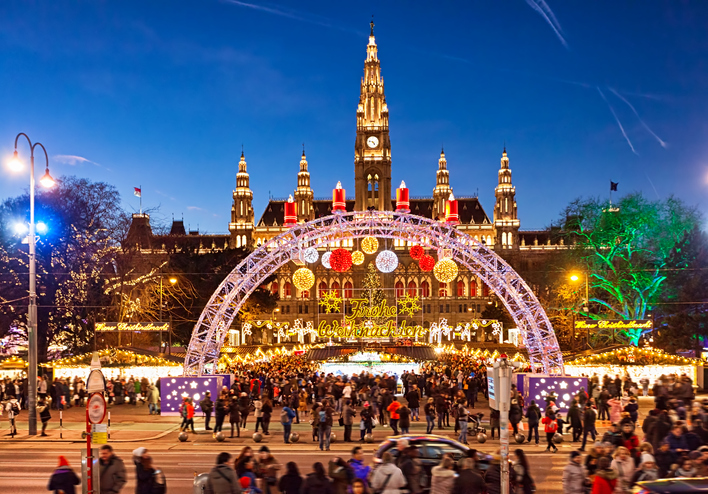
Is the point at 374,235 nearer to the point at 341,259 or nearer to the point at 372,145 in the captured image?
the point at 341,259

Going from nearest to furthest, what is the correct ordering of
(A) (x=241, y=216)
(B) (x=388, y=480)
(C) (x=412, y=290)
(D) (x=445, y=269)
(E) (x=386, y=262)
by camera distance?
1. (B) (x=388, y=480)
2. (D) (x=445, y=269)
3. (E) (x=386, y=262)
4. (C) (x=412, y=290)
5. (A) (x=241, y=216)

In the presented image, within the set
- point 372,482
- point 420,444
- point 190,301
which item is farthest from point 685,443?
→ point 190,301

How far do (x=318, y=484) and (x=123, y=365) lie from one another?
26.6 metres

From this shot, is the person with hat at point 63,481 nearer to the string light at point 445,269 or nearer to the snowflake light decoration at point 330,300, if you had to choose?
the string light at point 445,269

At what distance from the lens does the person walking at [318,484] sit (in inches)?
412

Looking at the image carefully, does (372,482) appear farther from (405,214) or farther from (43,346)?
(43,346)

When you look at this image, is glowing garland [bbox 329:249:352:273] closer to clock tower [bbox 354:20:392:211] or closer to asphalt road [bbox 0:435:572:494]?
asphalt road [bbox 0:435:572:494]

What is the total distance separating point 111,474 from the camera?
1112 cm

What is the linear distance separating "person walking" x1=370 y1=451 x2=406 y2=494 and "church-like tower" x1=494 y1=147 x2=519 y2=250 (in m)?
105

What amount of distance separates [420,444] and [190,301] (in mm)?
42520

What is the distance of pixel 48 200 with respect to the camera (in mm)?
39156

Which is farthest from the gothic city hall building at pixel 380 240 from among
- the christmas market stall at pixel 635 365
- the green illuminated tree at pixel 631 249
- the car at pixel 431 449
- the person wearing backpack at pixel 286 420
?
the car at pixel 431 449

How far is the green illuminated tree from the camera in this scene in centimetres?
4575

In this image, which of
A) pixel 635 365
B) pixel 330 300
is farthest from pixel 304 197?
pixel 635 365
